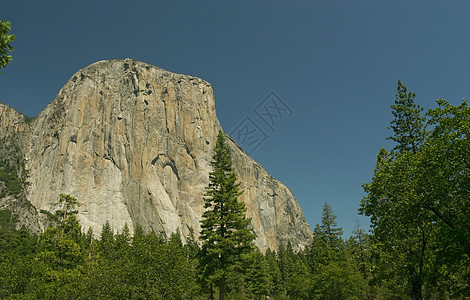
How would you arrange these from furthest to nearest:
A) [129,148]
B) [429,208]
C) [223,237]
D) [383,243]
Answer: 1. [129,148]
2. [223,237]
3. [383,243]
4. [429,208]

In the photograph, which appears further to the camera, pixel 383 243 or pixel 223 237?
pixel 223 237

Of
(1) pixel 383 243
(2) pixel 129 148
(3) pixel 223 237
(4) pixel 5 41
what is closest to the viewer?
(4) pixel 5 41

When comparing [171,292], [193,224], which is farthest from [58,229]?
[193,224]

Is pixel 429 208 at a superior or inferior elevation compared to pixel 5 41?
inferior

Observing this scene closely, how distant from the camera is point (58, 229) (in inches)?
1045

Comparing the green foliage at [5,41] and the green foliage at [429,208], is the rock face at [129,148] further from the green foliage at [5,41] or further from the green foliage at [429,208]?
the green foliage at [5,41]

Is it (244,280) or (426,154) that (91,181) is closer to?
(244,280)

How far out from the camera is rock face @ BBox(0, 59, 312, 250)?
111250mm

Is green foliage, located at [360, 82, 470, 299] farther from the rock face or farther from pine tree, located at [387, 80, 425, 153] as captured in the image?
the rock face

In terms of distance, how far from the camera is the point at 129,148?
120 meters

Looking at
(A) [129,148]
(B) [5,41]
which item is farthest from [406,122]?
(A) [129,148]

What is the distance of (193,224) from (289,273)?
48.7 m

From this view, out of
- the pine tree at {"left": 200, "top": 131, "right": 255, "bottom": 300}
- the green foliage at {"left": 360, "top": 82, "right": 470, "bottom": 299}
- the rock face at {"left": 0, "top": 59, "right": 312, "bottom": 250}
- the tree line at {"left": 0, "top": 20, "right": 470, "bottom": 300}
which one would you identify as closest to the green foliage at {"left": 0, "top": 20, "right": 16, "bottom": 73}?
the tree line at {"left": 0, "top": 20, "right": 470, "bottom": 300}

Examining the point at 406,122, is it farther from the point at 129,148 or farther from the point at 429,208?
the point at 129,148
